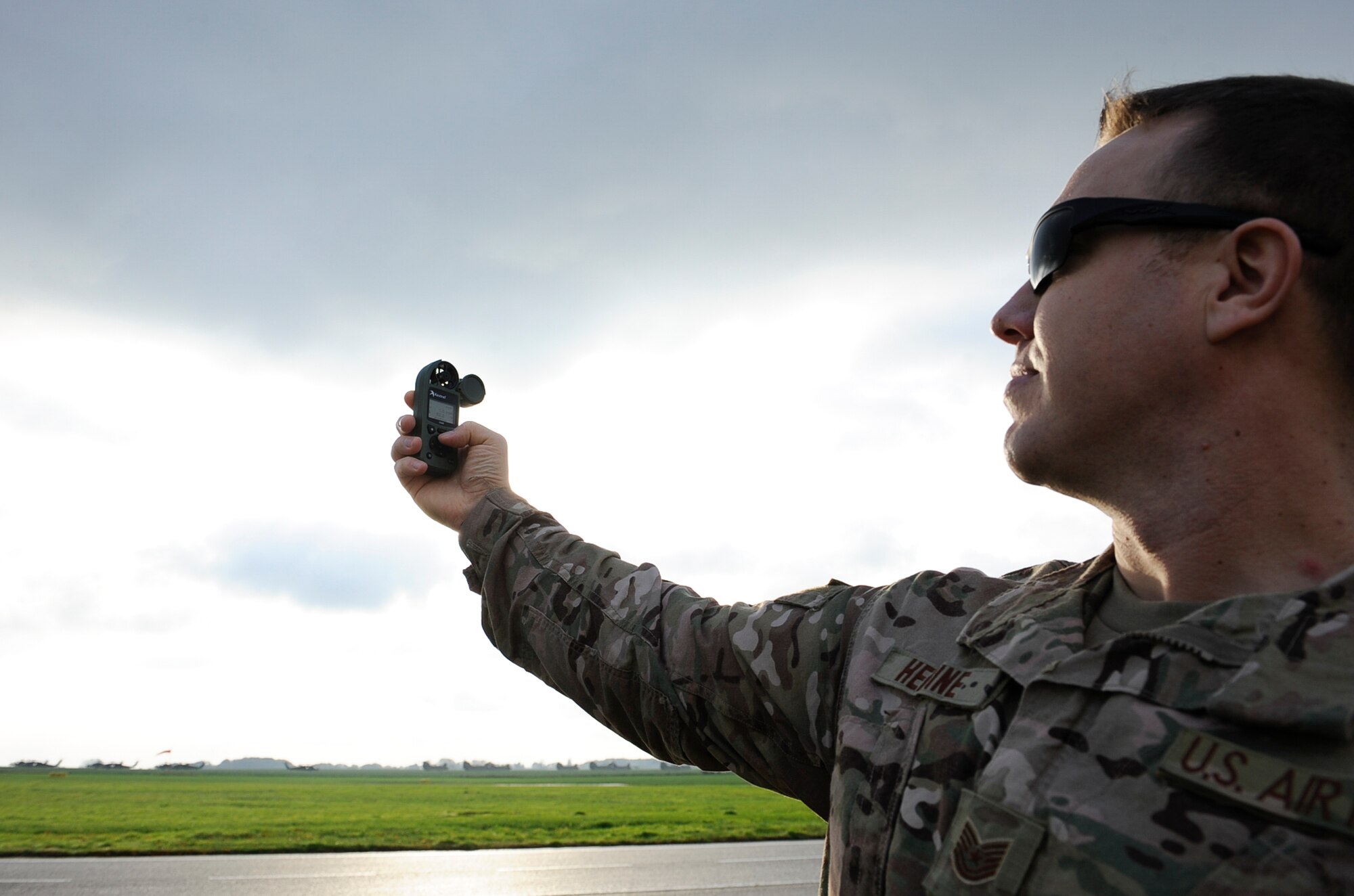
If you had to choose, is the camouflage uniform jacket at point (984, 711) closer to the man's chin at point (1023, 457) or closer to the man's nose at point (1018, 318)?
the man's chin at point (1023, 457)

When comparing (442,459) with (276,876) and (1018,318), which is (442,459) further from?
(276,876)

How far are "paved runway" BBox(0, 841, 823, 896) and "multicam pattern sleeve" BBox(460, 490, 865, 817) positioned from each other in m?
11.4

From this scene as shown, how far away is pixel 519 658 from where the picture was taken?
2.25 m

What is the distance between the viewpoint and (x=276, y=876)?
534 inches

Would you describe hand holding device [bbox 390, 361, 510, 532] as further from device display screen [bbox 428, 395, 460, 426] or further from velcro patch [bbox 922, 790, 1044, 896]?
velcro patch [bbox 922, 790, 1044, 896]

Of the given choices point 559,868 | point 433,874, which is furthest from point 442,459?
point 559,868

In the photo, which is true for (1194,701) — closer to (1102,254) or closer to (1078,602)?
(1078,602)

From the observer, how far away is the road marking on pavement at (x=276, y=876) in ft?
43.3

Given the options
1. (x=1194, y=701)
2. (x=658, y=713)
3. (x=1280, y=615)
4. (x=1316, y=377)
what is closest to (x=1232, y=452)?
(x=1316, y=377)

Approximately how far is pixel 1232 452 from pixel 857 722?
798 millimetres

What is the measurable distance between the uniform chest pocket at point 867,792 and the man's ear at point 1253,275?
87 centimetres

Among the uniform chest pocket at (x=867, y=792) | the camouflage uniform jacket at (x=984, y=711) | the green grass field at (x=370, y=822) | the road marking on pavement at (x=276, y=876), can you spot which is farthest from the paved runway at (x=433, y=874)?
the uniform chest pocket at (x=867, y=792)

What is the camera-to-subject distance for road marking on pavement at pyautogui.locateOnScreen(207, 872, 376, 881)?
13203 mm

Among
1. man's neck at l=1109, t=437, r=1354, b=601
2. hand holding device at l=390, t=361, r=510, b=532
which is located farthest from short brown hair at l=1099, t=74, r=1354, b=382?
hand holding device at l=390, t=361, r=510, b=532
